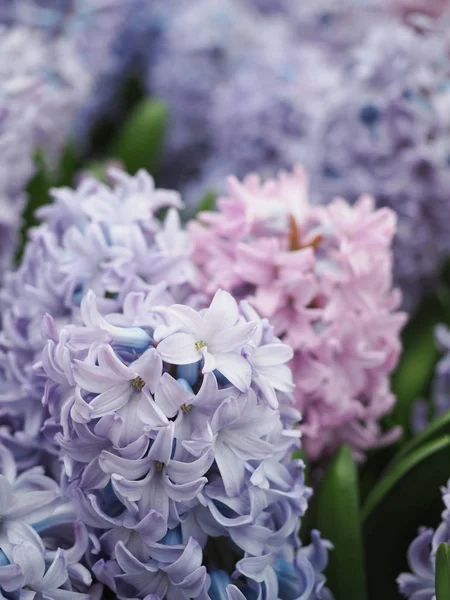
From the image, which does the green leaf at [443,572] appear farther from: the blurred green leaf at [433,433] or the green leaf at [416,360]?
the green leaf at [416,360]

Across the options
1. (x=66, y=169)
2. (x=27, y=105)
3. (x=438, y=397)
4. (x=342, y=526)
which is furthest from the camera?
(x=66, y=169)

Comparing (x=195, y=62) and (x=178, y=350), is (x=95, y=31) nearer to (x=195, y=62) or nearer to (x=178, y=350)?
(x=195, y=62)

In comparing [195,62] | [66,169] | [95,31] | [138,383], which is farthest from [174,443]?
[195,62]

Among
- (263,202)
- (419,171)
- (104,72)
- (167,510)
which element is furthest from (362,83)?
(167,510)

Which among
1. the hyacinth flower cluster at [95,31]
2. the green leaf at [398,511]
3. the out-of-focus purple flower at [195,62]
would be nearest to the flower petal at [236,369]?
the green leaf at [398,511]

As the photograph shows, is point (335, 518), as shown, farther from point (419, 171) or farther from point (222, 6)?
point (222, 6)

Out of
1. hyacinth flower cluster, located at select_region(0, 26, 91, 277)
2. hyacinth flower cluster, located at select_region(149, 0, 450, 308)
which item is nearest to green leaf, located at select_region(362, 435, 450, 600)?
hyacinth flower cluster, located at select_region(149, 0, 450, 308)
